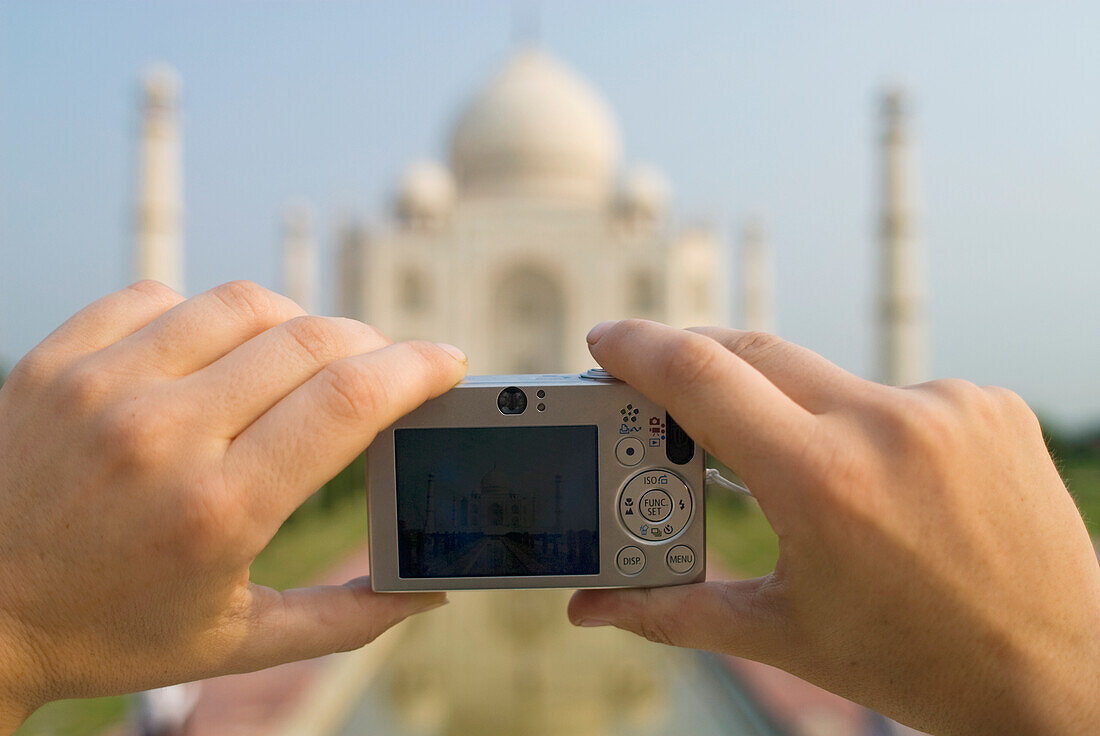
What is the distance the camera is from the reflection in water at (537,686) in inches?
95.5

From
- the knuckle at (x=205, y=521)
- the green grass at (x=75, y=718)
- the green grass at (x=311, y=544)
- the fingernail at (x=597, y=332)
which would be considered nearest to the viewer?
the knuckle at (x=205, y=521)

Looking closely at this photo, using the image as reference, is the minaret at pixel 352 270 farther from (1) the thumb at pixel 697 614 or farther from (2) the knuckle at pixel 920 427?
(2) the knuckle at pixel 920 427

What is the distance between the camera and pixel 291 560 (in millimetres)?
3848

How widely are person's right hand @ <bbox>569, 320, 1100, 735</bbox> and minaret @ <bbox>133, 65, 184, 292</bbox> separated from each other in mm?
3921

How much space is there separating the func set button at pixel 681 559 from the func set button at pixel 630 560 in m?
0.02

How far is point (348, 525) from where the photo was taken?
4988 mm

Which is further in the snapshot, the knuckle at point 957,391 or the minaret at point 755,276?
the minaret at point 755,276

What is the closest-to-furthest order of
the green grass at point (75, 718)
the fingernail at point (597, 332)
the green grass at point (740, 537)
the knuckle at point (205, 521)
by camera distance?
the knuckle at point (205, 521), the fingernail at point (597, 332), the green grass at point (75, 718), the green grass at point (740, 537)

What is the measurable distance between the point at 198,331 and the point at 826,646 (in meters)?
0.39

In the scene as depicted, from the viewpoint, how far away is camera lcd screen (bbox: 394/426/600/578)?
563 mm

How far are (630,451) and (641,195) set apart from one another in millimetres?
9237

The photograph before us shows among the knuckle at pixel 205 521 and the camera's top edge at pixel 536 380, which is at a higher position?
the camera's top edge at pixel 536 380

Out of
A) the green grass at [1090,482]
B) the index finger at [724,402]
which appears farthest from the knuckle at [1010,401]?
the green grass at [1090,482]

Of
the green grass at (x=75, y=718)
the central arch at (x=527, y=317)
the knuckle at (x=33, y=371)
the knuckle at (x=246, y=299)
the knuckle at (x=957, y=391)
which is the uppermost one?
the knuckle at (x=246, y=299)
